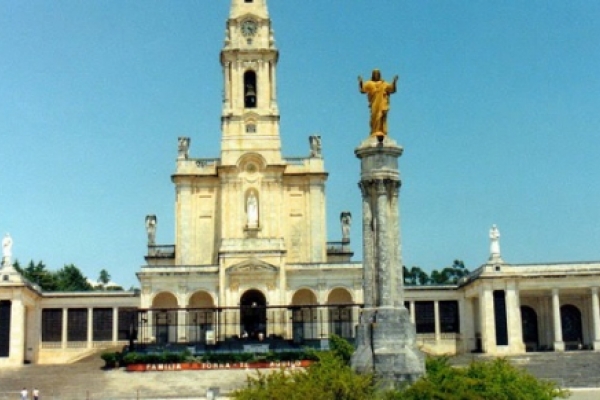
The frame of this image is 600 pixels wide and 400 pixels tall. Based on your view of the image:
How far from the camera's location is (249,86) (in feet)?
236

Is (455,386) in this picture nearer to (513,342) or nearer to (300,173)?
(513,342)

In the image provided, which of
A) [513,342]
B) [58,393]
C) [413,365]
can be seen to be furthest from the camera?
[513,342]

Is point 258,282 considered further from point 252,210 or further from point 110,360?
Result: point 110,360

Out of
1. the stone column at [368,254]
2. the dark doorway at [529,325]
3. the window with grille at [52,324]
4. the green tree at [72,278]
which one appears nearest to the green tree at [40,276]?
the green tree at [72,278]

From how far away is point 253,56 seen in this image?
71.5 metres

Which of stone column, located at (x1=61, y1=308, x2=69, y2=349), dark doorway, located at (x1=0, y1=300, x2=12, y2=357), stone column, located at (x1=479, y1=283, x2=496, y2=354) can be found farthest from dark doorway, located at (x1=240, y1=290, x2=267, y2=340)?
dark doorway, located at (x1=0, y1=300, x2=12, y2=357)

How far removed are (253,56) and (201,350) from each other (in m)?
25.9

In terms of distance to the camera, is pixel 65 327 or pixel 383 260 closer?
pixel 383 260

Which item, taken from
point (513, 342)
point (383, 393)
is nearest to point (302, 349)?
point (513, 342)

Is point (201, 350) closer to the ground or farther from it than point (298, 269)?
closer to the ground

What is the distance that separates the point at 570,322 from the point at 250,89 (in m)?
29.8

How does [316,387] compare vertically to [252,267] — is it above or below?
below

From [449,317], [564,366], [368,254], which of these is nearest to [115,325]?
[449,317]

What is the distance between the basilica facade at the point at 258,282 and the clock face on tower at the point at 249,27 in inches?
3.0
